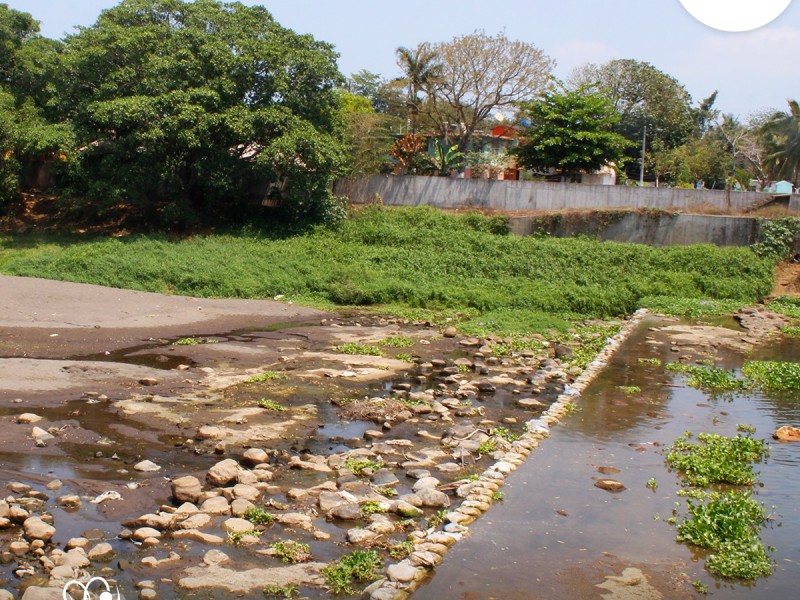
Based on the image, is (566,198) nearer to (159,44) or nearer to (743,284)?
(743,284)

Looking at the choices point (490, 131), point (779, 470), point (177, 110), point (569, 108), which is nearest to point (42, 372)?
point (779, 470)

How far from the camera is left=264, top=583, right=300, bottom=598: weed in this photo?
25.7ft

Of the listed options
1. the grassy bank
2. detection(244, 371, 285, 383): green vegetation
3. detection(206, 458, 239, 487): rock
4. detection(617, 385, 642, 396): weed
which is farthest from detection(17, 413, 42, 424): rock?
the grassy bank

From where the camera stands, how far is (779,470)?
39.3ft

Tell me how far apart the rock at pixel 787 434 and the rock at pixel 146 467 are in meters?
9.74

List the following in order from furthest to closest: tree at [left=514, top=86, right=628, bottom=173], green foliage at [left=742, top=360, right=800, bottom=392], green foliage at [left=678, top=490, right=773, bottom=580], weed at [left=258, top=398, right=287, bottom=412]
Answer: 1. tree at [left=514, top=86, right=628, bottom=173]
2. green foliage at [left=742, top=360, right=800, bottom=392]
3. weed at [left=258, top=398, right=287, bottom=412]
4. green foliage at [left=678, top=490, right=773, bottom=580]

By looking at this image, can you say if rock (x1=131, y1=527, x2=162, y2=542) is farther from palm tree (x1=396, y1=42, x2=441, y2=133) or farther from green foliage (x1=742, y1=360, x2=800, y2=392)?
palm tree (x1=396, y1=42, x2=441, y2=133)

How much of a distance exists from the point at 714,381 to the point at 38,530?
14036 millimetres

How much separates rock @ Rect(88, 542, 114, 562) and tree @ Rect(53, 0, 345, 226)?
23.7 m

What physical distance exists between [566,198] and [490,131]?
1379cm

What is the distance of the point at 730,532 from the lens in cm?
932

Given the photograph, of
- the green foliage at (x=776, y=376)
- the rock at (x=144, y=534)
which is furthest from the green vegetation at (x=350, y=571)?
the green foliage at (x=776, y=376)

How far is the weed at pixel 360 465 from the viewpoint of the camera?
11391 millimetres

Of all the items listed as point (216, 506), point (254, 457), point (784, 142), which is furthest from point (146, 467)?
point (784, 142)
